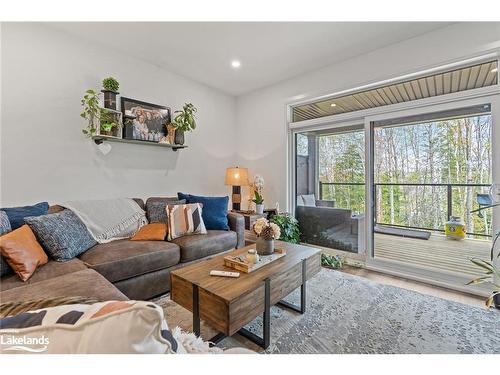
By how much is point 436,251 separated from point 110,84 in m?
4.29

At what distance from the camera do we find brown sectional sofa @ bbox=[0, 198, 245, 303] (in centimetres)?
128

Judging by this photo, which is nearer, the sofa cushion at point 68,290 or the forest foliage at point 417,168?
the sofa cushion at point 68,290

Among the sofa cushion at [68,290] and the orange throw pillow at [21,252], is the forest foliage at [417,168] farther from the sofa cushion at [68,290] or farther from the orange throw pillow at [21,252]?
the orange throw pillow at [21,252]

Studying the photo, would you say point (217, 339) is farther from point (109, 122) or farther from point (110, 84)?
point (110, 84)

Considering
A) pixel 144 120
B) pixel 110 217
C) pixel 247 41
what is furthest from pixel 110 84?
pixel 247 41

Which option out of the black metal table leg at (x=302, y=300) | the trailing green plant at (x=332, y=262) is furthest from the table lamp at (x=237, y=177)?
the black metal table leg at (x=302, y=300)

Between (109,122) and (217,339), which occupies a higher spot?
(109,122)

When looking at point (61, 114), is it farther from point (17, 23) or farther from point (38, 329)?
point (38, 329)

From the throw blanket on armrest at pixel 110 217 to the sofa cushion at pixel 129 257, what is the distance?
0.51ft

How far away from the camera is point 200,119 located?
3.67 m

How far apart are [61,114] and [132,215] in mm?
1249

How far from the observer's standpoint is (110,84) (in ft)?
8.41

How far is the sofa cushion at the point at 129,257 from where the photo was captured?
1.83 m
